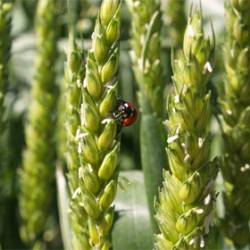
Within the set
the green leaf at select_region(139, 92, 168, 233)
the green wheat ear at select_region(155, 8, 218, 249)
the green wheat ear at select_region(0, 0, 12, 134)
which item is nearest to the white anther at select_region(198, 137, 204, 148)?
the green wheat ear at select_region(155, 8, 218, 249)

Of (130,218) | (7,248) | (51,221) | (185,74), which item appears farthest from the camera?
(51,221)

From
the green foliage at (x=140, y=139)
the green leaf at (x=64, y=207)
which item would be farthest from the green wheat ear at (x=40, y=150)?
the green leaf at (x=64, y=207)

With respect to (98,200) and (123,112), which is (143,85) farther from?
(98,200)

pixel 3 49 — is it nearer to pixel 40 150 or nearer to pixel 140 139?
pixel 140 139

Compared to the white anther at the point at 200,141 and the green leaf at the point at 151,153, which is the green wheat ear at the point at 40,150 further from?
the white anther at the point at 200,141

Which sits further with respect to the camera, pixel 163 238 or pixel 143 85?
pixel 143 85

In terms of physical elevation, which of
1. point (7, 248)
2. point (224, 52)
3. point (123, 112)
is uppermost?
point (224, 52)

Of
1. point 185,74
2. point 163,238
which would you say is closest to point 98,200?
point 163,238
